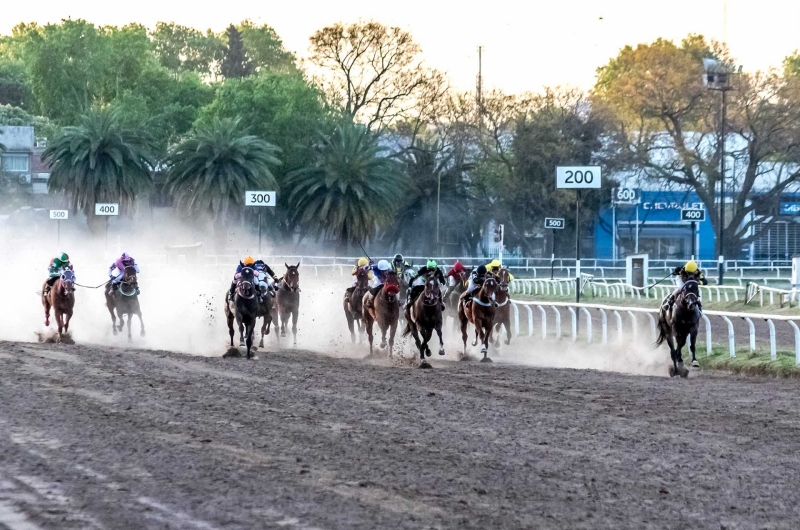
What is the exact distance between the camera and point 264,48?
108562 mm

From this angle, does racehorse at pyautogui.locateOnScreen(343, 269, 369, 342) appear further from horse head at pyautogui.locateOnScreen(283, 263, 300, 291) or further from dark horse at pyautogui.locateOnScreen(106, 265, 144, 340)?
dark horse at pyautogui.locateOnScreen(106, 265, 144, 340)

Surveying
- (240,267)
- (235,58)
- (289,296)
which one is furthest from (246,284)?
(235,58)

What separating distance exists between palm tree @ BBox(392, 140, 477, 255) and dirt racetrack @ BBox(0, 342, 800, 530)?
174ft

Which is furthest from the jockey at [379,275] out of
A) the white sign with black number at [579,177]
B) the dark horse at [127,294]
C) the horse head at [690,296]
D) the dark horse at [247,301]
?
the dark horse at [127,294]

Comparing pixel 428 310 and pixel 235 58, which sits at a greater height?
pixel 235 58

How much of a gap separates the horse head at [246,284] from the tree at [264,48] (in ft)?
287

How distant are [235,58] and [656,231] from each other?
4529 centimetres

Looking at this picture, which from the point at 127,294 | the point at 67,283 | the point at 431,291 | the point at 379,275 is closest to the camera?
the point at 431,291

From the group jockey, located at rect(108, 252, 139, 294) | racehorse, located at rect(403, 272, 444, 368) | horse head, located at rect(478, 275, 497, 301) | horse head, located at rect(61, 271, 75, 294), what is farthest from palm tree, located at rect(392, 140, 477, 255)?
racehorse, located at rect(403, 272, 444, 368)

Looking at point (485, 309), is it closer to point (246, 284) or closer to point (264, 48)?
point (246, 284)

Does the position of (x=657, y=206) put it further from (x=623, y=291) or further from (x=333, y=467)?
(x=333, y=467)

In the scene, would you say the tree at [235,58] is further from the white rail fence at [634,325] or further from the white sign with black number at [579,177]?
the white sign with black number at [579,177]

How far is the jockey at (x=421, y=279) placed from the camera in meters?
20.2

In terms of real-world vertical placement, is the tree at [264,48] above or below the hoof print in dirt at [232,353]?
above
